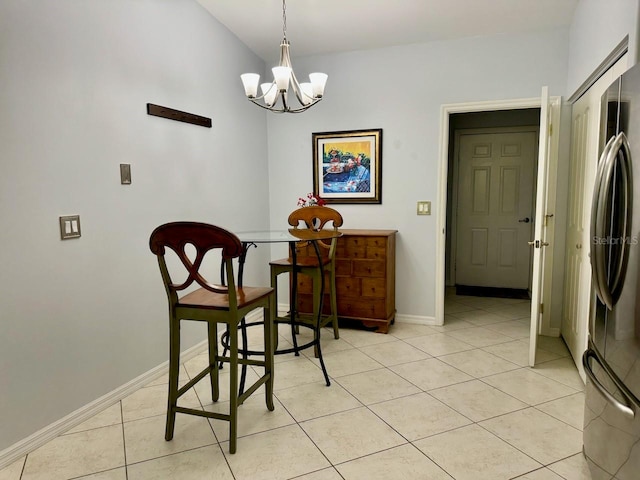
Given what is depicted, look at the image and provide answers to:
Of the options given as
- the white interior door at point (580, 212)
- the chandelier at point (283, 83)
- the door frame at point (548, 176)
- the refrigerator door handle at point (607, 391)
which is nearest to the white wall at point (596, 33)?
the white interior door at point (580, 212)

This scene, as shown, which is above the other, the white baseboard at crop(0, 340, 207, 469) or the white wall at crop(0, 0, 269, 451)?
the white wall at crop(0, 0, 269, 451)

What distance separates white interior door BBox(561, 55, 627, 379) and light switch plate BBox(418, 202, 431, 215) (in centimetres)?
112

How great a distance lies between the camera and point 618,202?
4.73 ft

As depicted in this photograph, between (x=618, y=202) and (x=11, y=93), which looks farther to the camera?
(x=11, y=93)

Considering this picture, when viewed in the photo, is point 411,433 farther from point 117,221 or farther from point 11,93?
point 11,93

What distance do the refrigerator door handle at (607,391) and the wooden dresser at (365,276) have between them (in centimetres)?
196

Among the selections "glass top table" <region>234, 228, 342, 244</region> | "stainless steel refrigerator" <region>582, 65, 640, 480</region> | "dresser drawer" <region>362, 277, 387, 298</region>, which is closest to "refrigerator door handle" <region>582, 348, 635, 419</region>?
"stainless steel refrigerator" <region>582, 65, 640, 480</region>

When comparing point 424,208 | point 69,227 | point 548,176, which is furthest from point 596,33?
point 69,227

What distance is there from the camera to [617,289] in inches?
56.1

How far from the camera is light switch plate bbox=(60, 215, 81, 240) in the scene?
2168 mm

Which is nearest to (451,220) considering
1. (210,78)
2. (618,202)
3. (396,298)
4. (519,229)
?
(519,229)

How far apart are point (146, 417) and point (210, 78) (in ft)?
8.21

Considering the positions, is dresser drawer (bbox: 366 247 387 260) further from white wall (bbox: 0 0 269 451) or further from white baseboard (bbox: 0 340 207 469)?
white baseboard (bbox: 0 340 207 469)

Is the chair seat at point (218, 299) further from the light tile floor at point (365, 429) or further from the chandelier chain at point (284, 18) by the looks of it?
the chandelier chain at point (284, 18)
